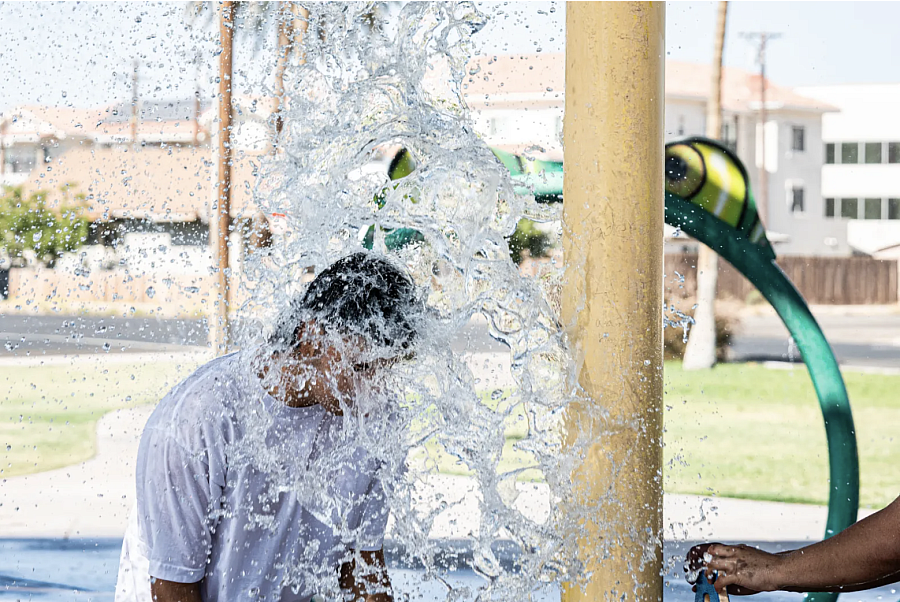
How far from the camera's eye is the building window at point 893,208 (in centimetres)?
4053

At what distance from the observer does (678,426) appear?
1442cm

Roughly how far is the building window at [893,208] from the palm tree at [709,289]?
27.3 m

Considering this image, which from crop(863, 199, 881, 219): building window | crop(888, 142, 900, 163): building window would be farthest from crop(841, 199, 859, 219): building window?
crop(888, 142, 900, 163): building window

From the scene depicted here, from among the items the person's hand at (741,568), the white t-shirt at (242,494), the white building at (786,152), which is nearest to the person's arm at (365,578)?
the white t-shirt at (242,494)

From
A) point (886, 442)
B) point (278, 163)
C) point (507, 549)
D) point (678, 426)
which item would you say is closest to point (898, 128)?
point (678, 426)

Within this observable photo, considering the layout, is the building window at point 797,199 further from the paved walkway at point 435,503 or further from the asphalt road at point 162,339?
the paved walkway at point 435,503

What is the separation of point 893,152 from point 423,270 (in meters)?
43.1

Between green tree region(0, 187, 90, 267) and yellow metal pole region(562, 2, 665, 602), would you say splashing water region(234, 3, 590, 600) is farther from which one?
green tree region(0, 187, 90, 267)

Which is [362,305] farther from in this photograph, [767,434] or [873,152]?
[873,152]

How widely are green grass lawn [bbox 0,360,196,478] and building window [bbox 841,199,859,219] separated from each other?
33181mm

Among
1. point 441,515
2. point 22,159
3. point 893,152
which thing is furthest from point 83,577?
point 893,152

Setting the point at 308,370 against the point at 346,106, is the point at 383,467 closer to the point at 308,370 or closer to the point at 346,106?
the point at 308,370

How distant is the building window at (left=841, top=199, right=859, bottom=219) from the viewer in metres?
41.0

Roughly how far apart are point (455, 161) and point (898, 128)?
4257 cm
